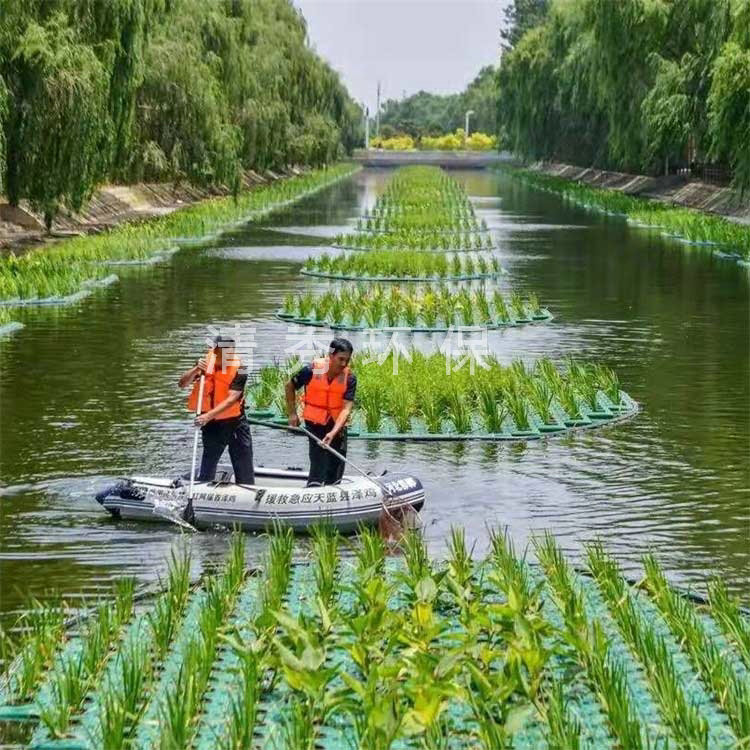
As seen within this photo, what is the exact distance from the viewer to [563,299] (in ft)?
94.0

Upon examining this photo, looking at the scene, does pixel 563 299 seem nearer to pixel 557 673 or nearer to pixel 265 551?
pixel 265 551

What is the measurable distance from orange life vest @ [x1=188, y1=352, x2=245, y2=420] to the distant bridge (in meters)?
116

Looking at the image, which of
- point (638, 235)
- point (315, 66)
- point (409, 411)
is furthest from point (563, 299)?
point (315, 66)

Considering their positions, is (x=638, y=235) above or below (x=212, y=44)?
below

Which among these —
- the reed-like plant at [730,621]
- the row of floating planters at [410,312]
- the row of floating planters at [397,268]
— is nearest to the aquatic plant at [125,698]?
the reed-like plant at [730,621]

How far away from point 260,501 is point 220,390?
1.02 metres

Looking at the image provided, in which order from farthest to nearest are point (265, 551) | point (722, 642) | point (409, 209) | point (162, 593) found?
point (409, 209)
point (265, 551)
point (162, 593)
point (722, 642)

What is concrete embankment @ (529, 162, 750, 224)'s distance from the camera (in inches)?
1828

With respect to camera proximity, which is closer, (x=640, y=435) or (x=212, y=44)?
(x=640, y=435)

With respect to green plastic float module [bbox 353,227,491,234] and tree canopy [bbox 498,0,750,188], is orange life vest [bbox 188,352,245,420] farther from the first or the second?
green plastic float module [bbox 353,227,491,234]

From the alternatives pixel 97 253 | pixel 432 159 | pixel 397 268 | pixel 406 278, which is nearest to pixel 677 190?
pixel 397 268

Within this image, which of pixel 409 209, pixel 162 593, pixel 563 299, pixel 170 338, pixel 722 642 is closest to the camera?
pixel 722 642

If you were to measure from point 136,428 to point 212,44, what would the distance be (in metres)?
33.4

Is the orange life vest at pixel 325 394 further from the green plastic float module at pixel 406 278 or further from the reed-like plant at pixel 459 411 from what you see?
the green plastic float module at pixel 406 278
